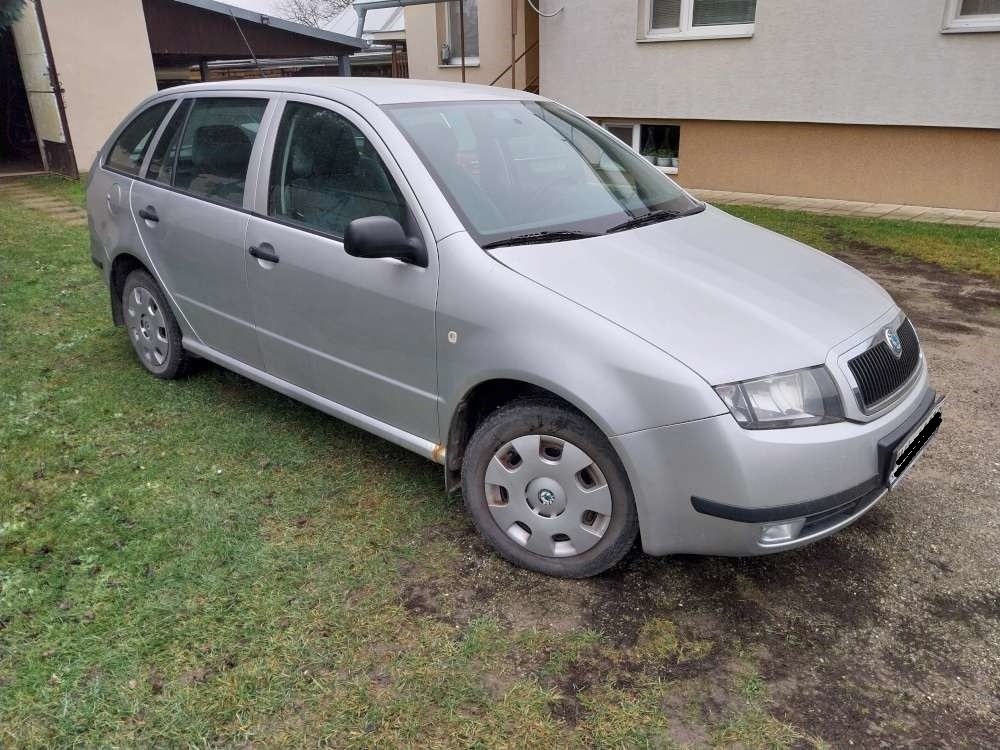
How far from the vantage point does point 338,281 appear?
3242mm

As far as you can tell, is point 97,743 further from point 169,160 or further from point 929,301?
point 929,301

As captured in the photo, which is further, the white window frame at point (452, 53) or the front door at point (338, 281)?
the white window frame at point (452, 53)

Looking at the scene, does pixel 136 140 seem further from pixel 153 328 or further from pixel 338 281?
pixel 338 281

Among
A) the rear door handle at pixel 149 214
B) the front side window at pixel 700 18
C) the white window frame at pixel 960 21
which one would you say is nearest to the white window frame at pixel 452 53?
the front side window at pixel 700 18

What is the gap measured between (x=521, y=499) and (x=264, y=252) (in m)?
1.65

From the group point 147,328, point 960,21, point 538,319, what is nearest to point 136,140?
point 147,328

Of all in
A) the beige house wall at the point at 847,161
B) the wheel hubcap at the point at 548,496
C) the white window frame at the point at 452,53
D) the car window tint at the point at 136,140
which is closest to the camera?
the wheel hubcap at the point at 548,496

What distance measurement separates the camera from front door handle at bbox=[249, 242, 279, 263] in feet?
11.5

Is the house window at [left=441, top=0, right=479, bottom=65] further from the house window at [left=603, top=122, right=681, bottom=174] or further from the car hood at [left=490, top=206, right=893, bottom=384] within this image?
the car hood at [left=490, top=206, right=893, bottom=384]

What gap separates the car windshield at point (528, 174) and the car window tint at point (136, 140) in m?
1.95

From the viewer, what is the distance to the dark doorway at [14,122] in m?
15.5

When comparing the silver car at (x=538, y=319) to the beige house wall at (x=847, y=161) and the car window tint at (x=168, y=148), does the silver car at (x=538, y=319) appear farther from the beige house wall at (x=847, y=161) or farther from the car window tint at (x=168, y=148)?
the beige house wall at (x=847, y=161)

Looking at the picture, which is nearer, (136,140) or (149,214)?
(149,214)

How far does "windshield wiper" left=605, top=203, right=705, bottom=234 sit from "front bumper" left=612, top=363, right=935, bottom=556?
3.57 ft
